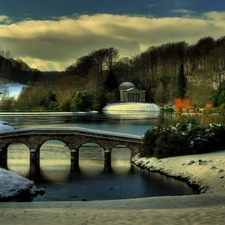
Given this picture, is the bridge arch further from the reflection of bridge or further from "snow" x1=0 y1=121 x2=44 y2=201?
"snow" x1=0 y1=121 x2=44 y2=201

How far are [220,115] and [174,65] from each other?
86057 mm

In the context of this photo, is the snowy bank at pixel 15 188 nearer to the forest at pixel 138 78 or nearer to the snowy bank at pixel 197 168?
the snowy bank at pixel 197 168

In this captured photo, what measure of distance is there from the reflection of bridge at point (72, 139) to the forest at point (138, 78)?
36.7 meters

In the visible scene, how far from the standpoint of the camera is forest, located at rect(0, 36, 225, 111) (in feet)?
312

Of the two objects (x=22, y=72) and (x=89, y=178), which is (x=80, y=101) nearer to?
(x=89, y=178)

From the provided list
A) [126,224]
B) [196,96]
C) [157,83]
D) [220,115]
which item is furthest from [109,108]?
[126,224]

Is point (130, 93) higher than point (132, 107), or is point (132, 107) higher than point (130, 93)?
point (130, 93)

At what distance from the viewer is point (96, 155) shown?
33.8 m

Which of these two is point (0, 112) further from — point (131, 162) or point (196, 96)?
point (131, 162)

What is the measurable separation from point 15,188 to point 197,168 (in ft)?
35.8

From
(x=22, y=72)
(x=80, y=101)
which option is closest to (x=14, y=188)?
(x=80, y=101)

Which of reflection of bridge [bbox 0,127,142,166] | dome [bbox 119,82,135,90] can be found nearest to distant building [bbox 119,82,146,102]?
dome [bbox 119,82,135,90]

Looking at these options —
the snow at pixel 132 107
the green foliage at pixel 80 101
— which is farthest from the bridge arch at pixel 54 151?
the snow at pixel 132 107

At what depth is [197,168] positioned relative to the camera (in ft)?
79.7
